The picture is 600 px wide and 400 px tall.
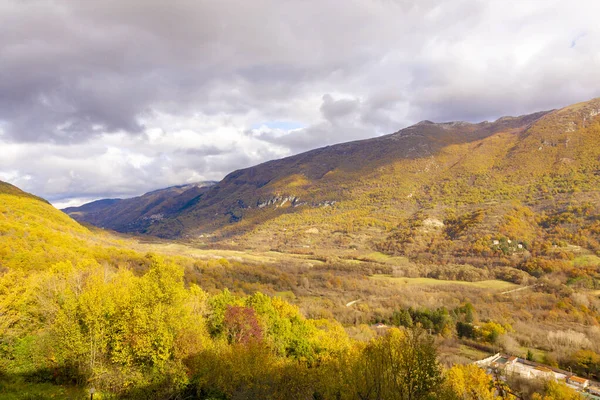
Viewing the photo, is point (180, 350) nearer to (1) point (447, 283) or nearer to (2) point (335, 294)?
(2) point (335, 294)

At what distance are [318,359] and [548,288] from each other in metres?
79.6

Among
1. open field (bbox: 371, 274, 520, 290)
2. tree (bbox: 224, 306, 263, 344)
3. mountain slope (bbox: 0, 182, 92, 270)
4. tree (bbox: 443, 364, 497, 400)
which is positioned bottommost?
open field (bbox: 371, 274, 520, 290)

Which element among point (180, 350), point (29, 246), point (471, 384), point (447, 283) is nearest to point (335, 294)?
point (447, 283)

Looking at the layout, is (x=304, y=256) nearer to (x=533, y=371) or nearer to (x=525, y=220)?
(x=525, y=220)

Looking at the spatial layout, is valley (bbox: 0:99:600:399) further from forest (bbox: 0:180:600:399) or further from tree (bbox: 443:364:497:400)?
tree (bbox: 443:364:497:400)

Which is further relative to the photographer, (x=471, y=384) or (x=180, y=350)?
(x=471, y=384)

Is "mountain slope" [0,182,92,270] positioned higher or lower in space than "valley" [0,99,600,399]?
higher

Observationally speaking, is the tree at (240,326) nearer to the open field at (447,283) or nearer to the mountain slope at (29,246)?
the mountain slope at (29,246)

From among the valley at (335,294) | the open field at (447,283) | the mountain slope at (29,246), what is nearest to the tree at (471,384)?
the valley at (335,294)

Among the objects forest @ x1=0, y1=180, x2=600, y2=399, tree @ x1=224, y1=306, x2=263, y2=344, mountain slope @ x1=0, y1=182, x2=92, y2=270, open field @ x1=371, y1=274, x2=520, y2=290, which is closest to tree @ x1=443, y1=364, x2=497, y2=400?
forest @ x1=0, y1=180, x2=600, y2=399

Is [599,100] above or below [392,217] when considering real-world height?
above

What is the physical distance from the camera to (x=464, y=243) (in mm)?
133875

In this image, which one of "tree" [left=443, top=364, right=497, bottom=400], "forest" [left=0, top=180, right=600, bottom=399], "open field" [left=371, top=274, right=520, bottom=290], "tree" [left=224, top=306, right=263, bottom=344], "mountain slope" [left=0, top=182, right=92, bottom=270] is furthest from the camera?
"open field" [left=371, top=274, right=520, bottom=290]

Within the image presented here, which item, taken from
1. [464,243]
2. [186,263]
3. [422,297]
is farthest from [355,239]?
[186,263]
